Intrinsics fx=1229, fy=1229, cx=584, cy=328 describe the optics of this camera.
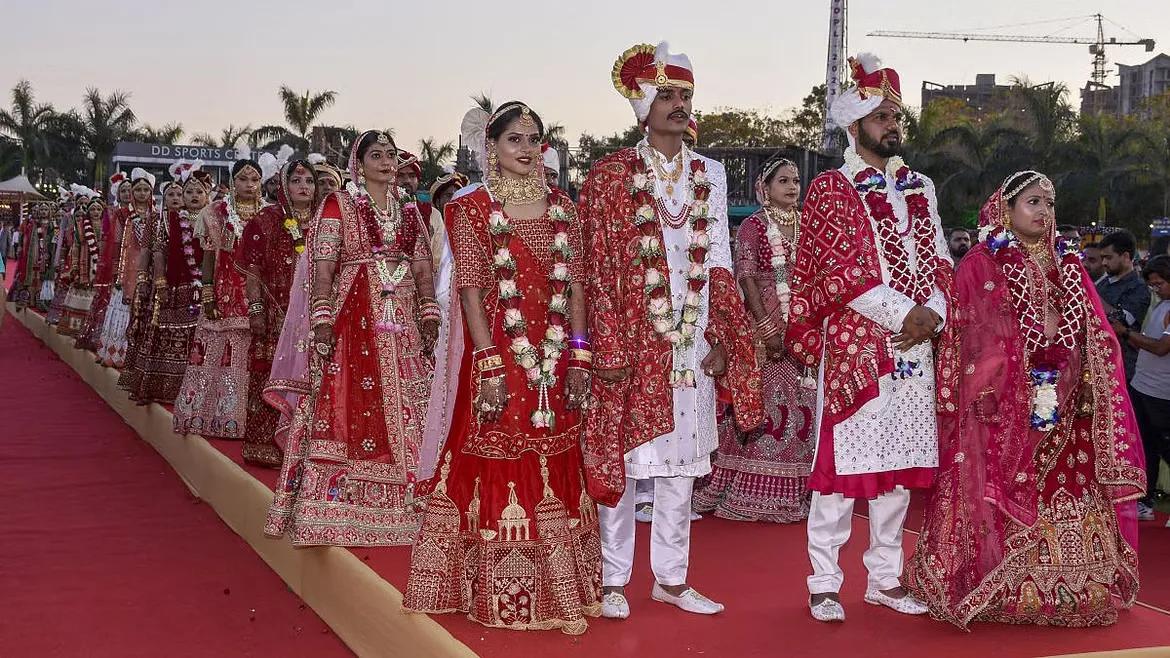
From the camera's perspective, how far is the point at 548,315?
14.4 ft

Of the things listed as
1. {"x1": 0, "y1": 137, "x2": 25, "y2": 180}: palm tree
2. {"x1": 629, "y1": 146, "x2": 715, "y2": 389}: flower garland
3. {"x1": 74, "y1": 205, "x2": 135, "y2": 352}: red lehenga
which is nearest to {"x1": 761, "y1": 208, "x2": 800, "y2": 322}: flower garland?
{"x1": 629, "y1": 146, "x2": 715, "y2": 389}: flower garland

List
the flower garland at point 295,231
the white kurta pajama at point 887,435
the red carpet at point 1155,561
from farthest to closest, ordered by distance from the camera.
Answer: the flower garland at point 295,231 < the red carpet at point 1155,561 < the white kurta pajama at point 887,435

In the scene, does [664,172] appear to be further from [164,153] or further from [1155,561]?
[164,153]

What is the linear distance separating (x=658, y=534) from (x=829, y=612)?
0.68 metres

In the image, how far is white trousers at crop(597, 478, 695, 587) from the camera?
4508 millimetres

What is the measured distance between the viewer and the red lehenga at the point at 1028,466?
454cm

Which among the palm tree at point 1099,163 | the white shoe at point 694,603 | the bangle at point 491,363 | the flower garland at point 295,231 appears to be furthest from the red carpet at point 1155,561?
the palm tree at point 1099,163

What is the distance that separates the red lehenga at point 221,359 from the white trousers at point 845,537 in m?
5.04

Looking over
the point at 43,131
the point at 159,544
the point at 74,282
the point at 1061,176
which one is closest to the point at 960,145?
the point at 1061,176

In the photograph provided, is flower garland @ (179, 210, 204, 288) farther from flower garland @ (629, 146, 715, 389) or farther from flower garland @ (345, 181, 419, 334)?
flower garland @ (629, 146, 715, 389)

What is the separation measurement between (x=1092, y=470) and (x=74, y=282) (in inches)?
571

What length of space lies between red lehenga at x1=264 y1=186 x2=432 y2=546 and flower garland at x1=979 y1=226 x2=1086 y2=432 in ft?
9.02

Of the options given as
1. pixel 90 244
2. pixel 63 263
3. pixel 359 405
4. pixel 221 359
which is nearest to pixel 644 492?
pixel 359 405

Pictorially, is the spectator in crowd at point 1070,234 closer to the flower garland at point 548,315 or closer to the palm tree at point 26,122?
the flower garland at point 548,315
